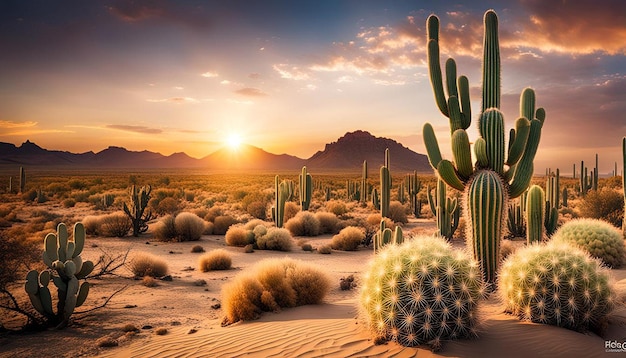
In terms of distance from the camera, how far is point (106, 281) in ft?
39.6

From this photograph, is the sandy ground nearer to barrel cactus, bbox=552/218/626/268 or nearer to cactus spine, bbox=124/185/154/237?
barrel cactus, bbox=552/218/626/268

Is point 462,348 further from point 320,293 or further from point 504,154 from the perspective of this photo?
point 504,154

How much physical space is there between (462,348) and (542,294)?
188cm

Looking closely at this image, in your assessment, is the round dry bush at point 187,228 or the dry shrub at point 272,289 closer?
the dry shrub at point 272,289

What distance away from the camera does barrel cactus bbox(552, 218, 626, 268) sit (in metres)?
A: 12.8

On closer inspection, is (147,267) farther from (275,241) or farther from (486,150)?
(486,150)

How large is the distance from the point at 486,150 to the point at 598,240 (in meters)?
6.10

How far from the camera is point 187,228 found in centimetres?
1991

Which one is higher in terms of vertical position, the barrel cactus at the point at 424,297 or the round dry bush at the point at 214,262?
the barrel cactus at the point at 424,297

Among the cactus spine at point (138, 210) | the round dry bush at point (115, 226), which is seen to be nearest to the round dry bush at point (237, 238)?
the cactus spine at point (138, 210)

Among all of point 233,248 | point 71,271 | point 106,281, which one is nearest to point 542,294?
point 71,271

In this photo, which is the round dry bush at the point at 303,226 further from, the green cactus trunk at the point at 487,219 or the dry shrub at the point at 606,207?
the green cactus trunk at the point at 487,219

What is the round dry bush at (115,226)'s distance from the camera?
20125mm

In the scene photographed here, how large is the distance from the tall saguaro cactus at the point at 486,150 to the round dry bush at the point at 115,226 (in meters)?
15.0
